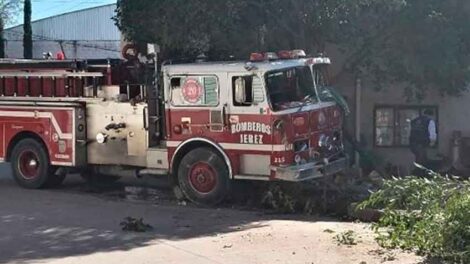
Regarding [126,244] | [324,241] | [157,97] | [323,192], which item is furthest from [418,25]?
[126,244]

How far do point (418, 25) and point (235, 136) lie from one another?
5347mm

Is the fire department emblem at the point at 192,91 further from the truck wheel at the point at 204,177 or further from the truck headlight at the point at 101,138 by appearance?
the truck headlight at the point at 101,138

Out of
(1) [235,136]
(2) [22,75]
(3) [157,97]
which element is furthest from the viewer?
(2) [22,75]

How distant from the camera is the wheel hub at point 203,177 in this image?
40.3ft

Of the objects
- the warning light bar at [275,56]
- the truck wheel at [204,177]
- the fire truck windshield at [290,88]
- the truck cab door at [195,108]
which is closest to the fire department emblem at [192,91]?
the truck cab door at [195,108]

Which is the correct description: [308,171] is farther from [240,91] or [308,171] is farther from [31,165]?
[31,165]

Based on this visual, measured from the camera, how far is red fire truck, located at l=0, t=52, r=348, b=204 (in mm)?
11734

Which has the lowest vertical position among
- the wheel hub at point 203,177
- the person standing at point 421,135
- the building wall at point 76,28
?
the wheel hub at point 203,177

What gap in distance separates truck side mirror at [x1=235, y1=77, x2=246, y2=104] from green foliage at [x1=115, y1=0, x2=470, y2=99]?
1.77 m

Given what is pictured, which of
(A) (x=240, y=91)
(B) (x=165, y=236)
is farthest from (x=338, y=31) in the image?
(B) (x=165, y=236)

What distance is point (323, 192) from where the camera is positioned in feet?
40.9

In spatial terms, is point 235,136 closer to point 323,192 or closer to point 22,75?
point 323,192

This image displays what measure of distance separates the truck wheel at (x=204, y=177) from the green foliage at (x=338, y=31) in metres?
2.44

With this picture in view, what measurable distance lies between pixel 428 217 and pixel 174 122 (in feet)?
18.9
